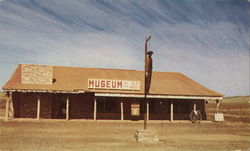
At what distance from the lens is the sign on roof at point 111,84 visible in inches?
776

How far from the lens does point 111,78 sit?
22859 millimetres

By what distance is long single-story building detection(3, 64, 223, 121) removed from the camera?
19406 millimetres

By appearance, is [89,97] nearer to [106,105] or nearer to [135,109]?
[106,105]

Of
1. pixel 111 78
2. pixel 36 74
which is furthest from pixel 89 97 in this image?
pixel 36 74

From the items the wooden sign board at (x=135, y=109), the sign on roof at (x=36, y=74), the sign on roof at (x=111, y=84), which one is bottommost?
the wooden sign board at (x=135, y=109)

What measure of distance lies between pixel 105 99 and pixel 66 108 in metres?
3.43

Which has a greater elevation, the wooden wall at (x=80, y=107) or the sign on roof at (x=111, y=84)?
the sign on roof at (x=111, y=84)

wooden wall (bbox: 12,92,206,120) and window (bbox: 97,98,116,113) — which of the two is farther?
window (bbox: 97,98,116,113)

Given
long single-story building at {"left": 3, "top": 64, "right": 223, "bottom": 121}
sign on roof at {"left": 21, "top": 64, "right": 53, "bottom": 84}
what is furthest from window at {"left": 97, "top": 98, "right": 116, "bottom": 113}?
sign on roof at {"left": 21, "top": 64, "right": 53, "bottom": 84}

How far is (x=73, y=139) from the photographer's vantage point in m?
11.4

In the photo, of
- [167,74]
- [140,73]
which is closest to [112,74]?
[140,73]

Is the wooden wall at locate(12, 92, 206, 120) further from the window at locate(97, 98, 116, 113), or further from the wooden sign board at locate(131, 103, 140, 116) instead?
the wooden sign board at locate(131, 103, 140, 116)

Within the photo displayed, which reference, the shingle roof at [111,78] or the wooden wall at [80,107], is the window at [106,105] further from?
the shingle roof at [111,78]

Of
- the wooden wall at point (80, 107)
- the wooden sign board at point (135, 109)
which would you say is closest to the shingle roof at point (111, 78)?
the wooden wall at point (80, 107)
